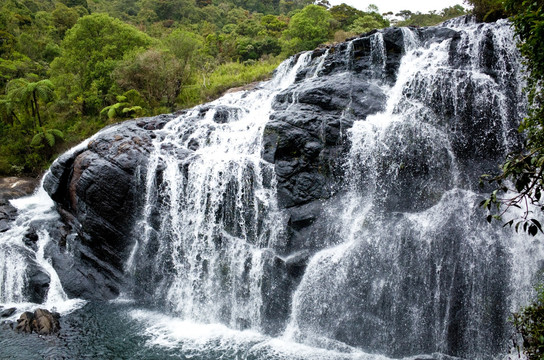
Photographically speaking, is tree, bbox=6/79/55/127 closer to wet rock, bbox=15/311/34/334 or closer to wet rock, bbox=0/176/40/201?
wet rock, bbox=0/176/40/201

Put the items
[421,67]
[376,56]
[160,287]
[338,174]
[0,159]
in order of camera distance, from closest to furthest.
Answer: [338,174], [160,287], [421,67], [376,56], [0,159]

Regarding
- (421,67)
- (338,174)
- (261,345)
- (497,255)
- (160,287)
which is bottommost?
(261,345)

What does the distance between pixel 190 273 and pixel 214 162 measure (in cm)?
384

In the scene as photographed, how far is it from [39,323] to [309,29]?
26552mm

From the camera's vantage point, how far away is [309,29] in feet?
94.4

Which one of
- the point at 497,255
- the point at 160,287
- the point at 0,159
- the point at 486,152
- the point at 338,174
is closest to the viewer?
the point at 497,255

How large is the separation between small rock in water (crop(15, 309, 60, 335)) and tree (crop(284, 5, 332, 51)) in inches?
949

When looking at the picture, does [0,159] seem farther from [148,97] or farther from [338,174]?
[338,174]

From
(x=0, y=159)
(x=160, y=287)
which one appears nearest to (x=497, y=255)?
(x=160, y=287)

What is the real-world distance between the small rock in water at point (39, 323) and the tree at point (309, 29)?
24.1 meters

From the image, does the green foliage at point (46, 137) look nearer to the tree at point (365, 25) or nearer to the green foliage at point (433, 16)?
the tree at point (365, 25)

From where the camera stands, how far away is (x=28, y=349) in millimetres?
9391

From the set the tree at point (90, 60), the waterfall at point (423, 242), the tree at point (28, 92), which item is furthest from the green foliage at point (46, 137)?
the waterfall at point (423, 242)

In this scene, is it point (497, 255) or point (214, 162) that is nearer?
point (497, 255)
